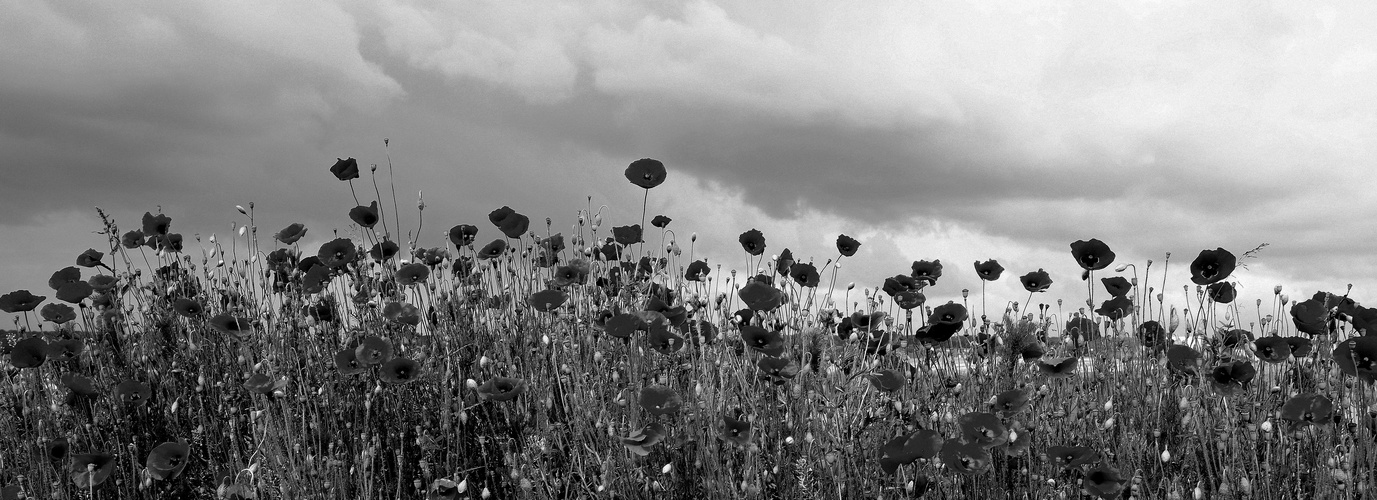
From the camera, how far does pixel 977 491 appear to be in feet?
9.42

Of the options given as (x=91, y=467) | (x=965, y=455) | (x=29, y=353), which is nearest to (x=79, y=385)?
(x=29, y=353)

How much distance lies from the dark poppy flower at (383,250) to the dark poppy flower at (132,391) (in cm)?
108

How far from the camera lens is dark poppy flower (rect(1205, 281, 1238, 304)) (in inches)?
165

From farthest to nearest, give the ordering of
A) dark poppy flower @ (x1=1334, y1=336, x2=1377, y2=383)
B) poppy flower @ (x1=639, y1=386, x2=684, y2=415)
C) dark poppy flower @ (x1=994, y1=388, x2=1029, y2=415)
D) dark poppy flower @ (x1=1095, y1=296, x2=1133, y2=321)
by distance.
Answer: dark poppy flower @ (x1=1095, y1=296, x2=1133, y2=321), dark poppy flower @ (x1=1334, y1=336, x2=1377, y2=383), dark poppy flower @ (x1=994, y1=388, x2=1029, y2=415), poppy flower @ (x1=639, y1=386, x2=684, y2=415)

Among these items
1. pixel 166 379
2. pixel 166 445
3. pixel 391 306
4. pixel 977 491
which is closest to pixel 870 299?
pixel 977 491

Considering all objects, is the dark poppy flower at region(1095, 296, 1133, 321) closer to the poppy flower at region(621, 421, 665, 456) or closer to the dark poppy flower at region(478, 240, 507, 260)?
the poppy flower at region(621, 421, 665, 456)

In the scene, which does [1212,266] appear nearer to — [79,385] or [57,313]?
[79,385]

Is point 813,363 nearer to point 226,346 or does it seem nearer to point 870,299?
point 870,299

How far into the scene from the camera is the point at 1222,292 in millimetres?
4215

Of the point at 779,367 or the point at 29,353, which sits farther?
the point at 29,353

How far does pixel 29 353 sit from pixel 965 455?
12.7ft

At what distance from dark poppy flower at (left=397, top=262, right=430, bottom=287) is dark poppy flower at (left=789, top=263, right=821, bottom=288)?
61.5 inches

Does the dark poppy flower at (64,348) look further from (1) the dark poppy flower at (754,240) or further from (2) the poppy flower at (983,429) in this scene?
(2) the poppy flower at (983,429)

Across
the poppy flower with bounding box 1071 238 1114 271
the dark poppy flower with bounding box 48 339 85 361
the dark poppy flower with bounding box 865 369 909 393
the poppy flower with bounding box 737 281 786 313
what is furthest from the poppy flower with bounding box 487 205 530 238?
the poppy flower with bounding box 1071 238 1114 271
